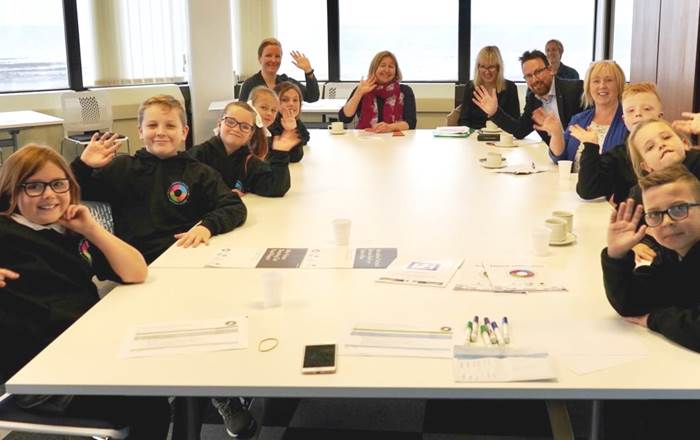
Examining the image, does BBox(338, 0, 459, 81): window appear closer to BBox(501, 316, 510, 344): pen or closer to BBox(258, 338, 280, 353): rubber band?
BBox(501, 316, 510, 344): pen

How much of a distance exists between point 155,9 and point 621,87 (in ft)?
18.1

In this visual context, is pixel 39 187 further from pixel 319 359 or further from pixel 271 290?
pixel 319 359

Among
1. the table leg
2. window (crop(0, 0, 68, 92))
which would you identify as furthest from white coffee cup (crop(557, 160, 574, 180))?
window (crop(0, 0, 68, 92))

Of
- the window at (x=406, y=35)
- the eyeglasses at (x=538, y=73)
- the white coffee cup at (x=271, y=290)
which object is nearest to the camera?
the white coffee cup at (x=271, y=290)

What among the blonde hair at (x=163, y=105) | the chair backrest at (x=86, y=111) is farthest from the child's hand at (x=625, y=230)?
the chair backrest at (x=86, y=111)

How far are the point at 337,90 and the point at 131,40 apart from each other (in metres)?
2.33

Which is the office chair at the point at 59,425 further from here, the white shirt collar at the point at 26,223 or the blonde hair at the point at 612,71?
the blonde hair at the point at 612,71

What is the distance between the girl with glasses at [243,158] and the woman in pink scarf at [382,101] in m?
2.28

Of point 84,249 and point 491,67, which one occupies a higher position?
point 491,67

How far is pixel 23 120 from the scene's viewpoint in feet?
18.9

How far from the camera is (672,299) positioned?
1688mm

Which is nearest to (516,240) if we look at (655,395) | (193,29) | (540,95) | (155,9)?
(655,395)

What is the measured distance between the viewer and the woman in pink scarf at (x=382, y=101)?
5.46 metres

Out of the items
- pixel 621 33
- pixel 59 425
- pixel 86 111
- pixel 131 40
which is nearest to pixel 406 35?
pixel 621 33
